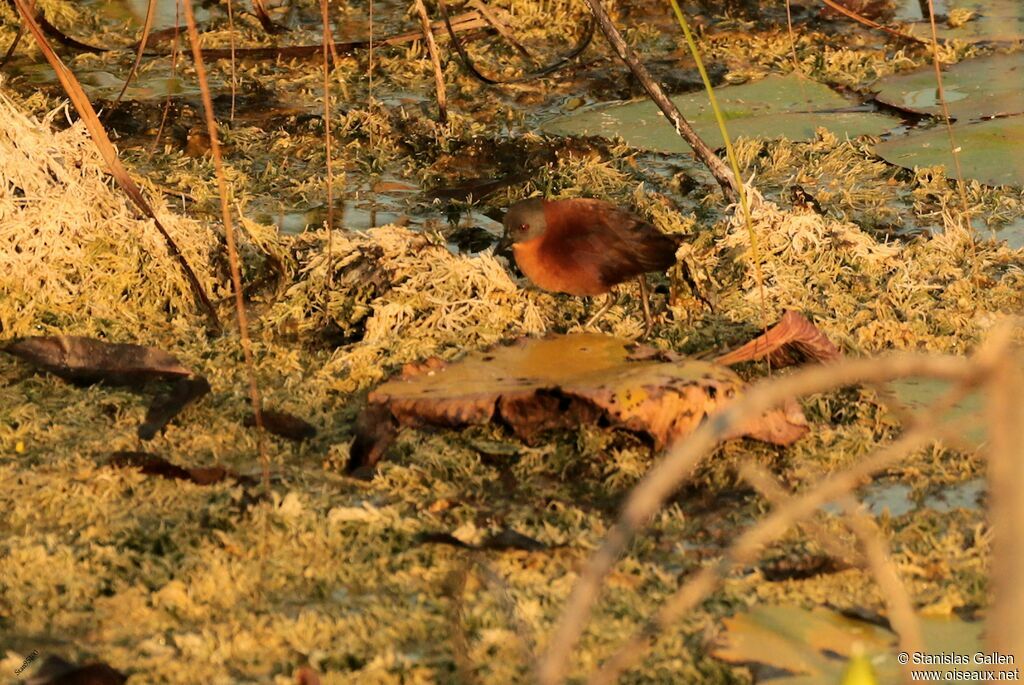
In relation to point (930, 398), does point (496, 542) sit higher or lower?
higher

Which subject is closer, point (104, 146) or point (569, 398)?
point (569, 398)

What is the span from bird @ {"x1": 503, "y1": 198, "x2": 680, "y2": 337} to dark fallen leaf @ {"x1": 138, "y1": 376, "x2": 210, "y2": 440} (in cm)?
103

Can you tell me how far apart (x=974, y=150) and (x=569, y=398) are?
2.78m

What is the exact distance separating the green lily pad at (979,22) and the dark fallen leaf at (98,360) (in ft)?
15.0

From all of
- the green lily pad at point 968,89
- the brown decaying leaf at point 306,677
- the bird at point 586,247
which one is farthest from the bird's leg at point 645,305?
the green lily pad at point 968,89

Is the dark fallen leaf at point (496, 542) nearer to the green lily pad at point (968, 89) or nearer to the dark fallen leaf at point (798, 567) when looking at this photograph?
the dark fallen leaf at point (798, 567)

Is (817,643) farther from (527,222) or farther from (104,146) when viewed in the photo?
(104,146)

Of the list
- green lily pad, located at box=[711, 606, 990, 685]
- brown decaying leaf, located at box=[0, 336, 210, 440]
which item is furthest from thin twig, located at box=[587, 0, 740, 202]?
green lily pad, located at box=[711, 606, 990, 685]

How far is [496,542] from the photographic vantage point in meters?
2.83

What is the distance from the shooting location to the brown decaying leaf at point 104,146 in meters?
3.59

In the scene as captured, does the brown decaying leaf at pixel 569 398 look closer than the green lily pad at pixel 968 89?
Yes

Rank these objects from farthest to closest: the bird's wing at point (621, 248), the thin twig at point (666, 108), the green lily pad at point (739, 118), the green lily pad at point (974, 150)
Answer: the green lily pad at point (739, 118)
the green lily pad at point (974, 150)
the thin twig at point (666, 108)
the bird's wing at point (621, 248)

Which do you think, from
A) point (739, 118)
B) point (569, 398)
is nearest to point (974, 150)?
point (739, 118)

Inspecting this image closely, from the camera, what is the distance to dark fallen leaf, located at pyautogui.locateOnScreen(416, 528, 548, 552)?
2.81 metres
